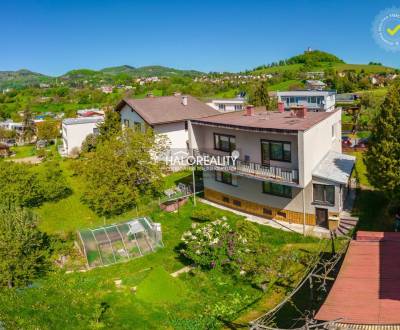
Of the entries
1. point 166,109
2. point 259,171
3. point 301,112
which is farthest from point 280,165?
point 166,109

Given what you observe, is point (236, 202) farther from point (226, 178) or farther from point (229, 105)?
point (229, 105)

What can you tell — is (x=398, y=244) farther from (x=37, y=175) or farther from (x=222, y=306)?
(x=37, y=175)

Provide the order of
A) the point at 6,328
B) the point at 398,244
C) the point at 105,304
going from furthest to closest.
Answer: the point at 105,304, the point at 6,328, the point at 398,244

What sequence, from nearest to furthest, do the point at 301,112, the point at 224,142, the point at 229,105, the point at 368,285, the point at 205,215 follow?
the point at 368,285
the point at 205,215
the point at 301,112
the point at 224,142
the point at 229,105

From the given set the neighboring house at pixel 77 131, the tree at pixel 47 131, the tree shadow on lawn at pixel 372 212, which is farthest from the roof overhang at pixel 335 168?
the tree at pixel 47 131

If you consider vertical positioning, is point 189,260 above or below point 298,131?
below

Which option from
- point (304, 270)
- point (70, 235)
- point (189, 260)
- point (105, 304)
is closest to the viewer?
point (105, 304)

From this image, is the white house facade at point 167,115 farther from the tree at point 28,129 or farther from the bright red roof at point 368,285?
the tree at point 28,129

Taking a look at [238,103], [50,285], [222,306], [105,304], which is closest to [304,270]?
[222,306]
